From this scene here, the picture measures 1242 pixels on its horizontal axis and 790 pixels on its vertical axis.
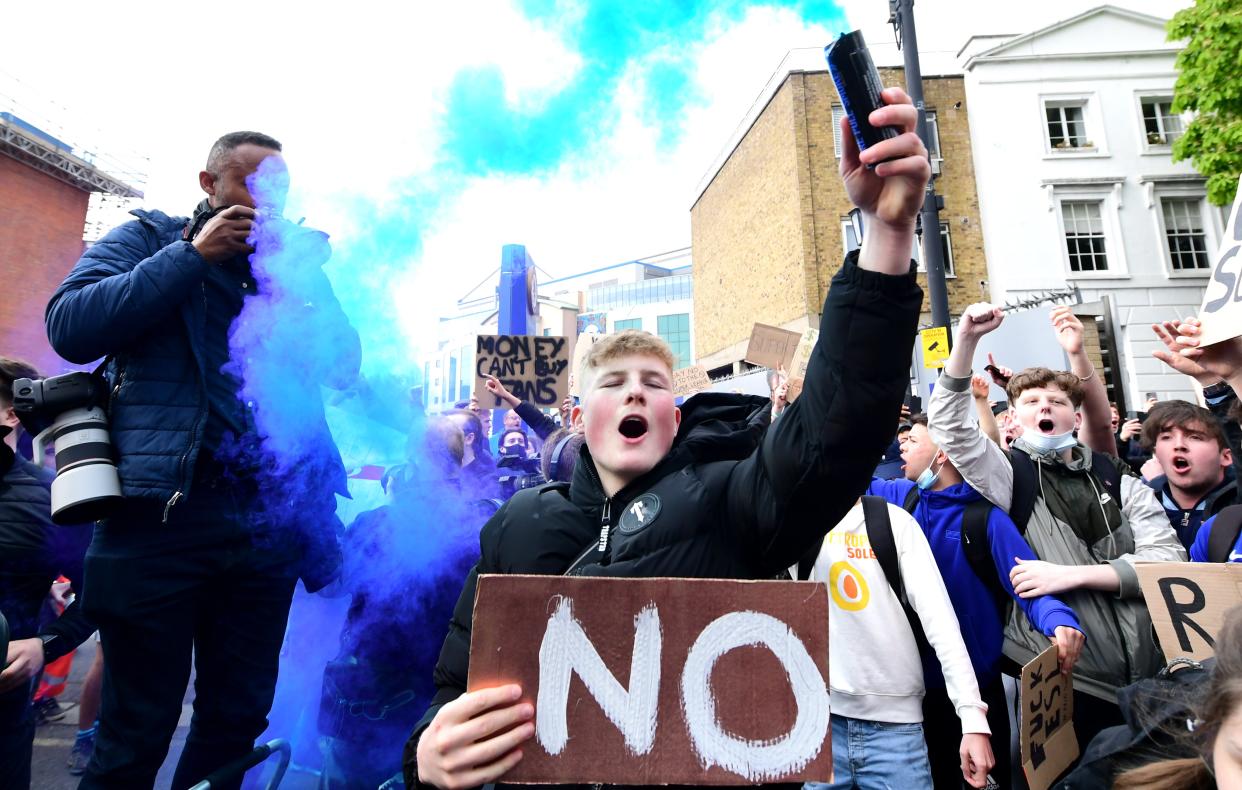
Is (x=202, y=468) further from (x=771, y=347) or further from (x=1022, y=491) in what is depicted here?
(x=771, y=347)

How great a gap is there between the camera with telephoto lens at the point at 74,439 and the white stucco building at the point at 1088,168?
17580 millimetres

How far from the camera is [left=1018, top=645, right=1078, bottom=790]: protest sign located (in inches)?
80.6

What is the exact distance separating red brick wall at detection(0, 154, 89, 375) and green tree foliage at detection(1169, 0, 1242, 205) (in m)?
31.0

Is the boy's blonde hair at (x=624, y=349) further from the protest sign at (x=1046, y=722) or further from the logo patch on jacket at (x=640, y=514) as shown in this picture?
the protest sign at (x=1046, y=722)

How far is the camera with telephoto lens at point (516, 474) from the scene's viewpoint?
4.43m

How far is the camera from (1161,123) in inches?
644

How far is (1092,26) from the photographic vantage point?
16.5 metres

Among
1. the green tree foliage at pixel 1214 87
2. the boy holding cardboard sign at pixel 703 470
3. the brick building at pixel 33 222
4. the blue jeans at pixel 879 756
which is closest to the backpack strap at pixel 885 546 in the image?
the blue jeans at pixel 879 756

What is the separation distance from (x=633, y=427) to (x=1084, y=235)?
18.8 metres

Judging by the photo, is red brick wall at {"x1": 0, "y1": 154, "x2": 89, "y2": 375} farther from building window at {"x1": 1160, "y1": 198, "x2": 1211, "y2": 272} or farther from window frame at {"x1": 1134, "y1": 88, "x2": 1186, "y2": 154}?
building window at {"x1": 1160, "y1": 198, "x2": 1211, "y2": 272}

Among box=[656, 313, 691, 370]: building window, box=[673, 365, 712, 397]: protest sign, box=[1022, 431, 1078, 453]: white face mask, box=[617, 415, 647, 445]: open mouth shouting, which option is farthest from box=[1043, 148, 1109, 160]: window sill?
box=[656, 313, 691, 370]: building window

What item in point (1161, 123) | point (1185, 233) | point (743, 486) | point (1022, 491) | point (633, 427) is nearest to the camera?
point (743, 486)

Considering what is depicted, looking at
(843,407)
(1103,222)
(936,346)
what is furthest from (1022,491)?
(1103,222)

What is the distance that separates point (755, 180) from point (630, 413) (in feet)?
65.3
